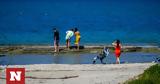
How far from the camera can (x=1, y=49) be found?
1748 inches

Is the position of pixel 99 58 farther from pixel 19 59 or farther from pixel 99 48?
pixel 99 48

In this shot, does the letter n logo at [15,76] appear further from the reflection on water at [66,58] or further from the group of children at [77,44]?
the reflection on water at [66,58]

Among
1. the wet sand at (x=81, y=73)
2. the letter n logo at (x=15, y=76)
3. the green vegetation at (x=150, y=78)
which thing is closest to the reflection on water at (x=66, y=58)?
the wet sand at (x=81, y=73)

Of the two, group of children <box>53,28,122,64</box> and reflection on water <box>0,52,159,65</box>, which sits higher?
group of children <box>53,28,122,64</box>

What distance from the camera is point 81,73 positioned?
1165 inches

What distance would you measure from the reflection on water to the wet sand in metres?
3.84

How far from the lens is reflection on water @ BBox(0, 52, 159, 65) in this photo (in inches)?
1433

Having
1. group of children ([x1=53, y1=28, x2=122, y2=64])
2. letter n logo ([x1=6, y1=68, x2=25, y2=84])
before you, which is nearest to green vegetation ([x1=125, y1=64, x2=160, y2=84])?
letter n logo ([x1=6, y1=68, x2=25, y2=84])

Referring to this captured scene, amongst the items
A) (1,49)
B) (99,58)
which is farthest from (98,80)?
(1,49)

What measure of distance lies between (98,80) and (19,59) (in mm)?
12642

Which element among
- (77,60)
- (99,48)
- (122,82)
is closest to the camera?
(122,82)

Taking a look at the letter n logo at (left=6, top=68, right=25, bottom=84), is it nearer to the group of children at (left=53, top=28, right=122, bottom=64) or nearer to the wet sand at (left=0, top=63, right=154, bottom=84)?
the wet sand at (left=0, top=63, right=154, bottom=84)

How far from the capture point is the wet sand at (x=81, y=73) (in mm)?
26828

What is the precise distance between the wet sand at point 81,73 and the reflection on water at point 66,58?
3835mm
